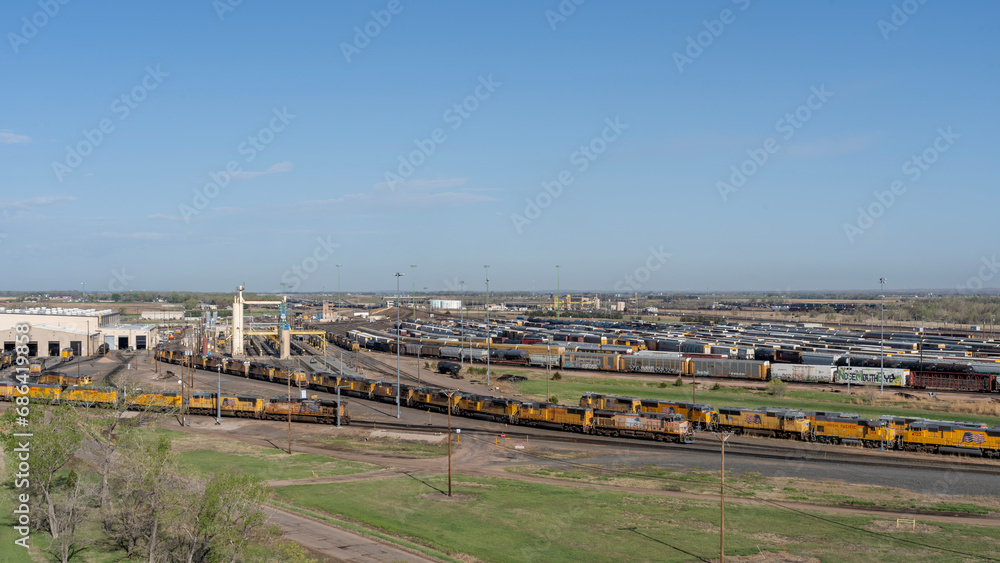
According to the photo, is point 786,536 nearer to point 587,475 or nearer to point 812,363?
point 587,475

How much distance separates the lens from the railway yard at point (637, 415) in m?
47.0

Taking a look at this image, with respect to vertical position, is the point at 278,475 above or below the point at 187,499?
below

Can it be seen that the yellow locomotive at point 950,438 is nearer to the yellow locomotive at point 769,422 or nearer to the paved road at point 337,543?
the yellow locomotive at point 769,422

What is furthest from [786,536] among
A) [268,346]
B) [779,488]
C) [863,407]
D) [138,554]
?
[268,346]

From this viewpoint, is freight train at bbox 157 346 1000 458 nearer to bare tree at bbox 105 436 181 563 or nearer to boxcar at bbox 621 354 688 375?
bare tree at bbox 105 436 181 563

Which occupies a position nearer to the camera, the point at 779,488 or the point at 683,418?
the point at 779,488

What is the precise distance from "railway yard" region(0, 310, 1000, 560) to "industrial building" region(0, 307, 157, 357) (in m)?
7.80

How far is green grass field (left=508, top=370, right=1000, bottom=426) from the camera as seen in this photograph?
251 ft

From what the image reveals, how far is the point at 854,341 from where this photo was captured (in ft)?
478

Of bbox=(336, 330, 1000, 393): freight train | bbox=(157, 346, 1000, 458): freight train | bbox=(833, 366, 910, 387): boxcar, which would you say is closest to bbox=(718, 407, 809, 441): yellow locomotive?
bbox=(157, 346, 1000, 458): freight train

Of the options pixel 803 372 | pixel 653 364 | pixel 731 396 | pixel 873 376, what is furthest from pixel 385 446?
pixel 873 376

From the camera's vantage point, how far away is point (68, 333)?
129 metres

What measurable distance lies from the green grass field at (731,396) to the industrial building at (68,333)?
90114 mm

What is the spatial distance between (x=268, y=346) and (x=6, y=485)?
125 m
